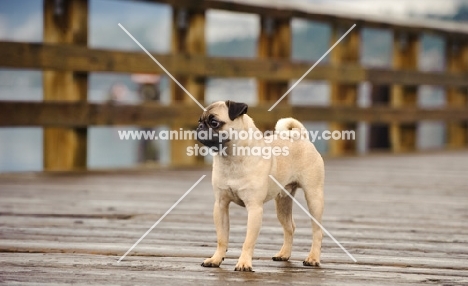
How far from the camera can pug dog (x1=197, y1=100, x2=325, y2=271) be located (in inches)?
106

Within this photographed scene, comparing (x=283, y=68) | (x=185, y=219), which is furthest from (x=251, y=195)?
(x=283, y=68)

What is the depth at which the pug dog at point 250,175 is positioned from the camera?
8.87 ft

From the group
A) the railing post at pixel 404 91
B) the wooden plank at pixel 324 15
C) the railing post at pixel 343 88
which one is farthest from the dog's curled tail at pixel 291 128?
the railing post at pixel 404 91

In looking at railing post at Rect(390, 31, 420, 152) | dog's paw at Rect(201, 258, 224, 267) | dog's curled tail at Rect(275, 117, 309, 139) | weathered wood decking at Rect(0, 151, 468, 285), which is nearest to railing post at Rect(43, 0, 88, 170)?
weathered wood decking at Rect(0, 151, 468, 285)

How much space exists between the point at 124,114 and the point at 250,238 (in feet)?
12.4

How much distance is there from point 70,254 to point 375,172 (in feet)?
12.9

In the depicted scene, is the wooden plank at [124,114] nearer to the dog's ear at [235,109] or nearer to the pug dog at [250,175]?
the pug dog at [250,175]

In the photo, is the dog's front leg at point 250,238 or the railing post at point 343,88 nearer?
the dog's front leg at point 250,238

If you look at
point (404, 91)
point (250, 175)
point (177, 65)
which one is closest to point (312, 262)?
point (250, 175)

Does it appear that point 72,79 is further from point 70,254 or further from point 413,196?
point 70,254

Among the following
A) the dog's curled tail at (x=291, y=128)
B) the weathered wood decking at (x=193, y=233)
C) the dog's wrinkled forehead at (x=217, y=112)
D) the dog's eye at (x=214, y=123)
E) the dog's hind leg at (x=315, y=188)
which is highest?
the dog's wrinkled forehead at (x=217, y=112)

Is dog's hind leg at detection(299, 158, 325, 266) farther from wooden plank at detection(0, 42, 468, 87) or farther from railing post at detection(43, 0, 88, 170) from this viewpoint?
railing post at detection(43, 0, 88, 170)

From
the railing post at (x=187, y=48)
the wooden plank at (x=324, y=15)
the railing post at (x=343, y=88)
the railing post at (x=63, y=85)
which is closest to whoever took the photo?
the railing post at (x=63, y=85)

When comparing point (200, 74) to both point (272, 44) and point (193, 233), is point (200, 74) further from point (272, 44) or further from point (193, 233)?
point (193, 233)
